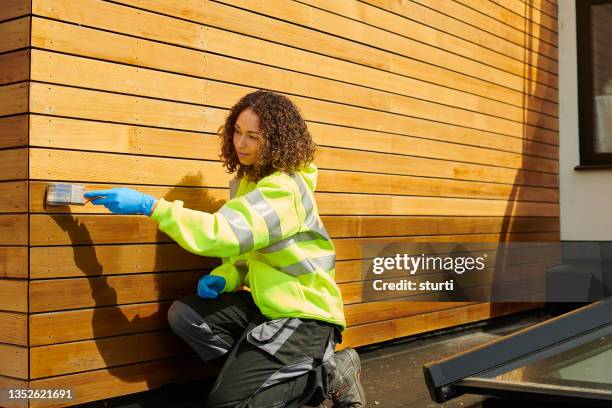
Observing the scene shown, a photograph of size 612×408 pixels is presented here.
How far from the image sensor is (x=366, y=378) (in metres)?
4.29

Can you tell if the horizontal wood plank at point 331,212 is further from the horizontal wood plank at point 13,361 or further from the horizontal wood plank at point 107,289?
the horizontal wood plank at point 13,361

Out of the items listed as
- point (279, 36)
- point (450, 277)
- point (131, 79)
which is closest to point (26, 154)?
point (131, 79)

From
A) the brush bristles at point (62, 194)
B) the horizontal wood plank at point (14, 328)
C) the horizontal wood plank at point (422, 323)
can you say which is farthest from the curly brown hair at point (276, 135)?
the horizontal wood plank at point (422, 323)

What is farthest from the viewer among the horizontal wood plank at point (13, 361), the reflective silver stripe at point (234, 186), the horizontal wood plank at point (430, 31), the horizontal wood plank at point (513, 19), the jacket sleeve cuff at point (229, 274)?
the horizontal wood plank at point (513, 19)

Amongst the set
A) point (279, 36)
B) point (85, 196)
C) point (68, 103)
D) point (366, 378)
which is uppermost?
point (279, 36)

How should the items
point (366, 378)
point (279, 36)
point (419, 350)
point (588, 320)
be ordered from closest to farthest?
point (588, 320), point (279, 36), point (366, 378), point (419, 350)

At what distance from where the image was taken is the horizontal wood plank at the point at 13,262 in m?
2.90

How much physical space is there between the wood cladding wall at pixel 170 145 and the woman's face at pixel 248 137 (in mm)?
419

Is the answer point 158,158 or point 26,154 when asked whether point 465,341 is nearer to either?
point 158,158

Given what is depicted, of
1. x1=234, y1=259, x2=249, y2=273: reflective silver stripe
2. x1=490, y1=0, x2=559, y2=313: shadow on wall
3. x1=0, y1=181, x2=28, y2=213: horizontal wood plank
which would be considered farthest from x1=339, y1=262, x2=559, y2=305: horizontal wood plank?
x1=0, y1=181, x2=28, y2=213: horizontal wood plank

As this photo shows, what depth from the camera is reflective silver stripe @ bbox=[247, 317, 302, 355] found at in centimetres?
294

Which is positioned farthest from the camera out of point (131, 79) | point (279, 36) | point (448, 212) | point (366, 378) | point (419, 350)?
point (448, 212)

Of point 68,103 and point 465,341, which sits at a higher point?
point 68,103

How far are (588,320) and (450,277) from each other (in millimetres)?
4352
